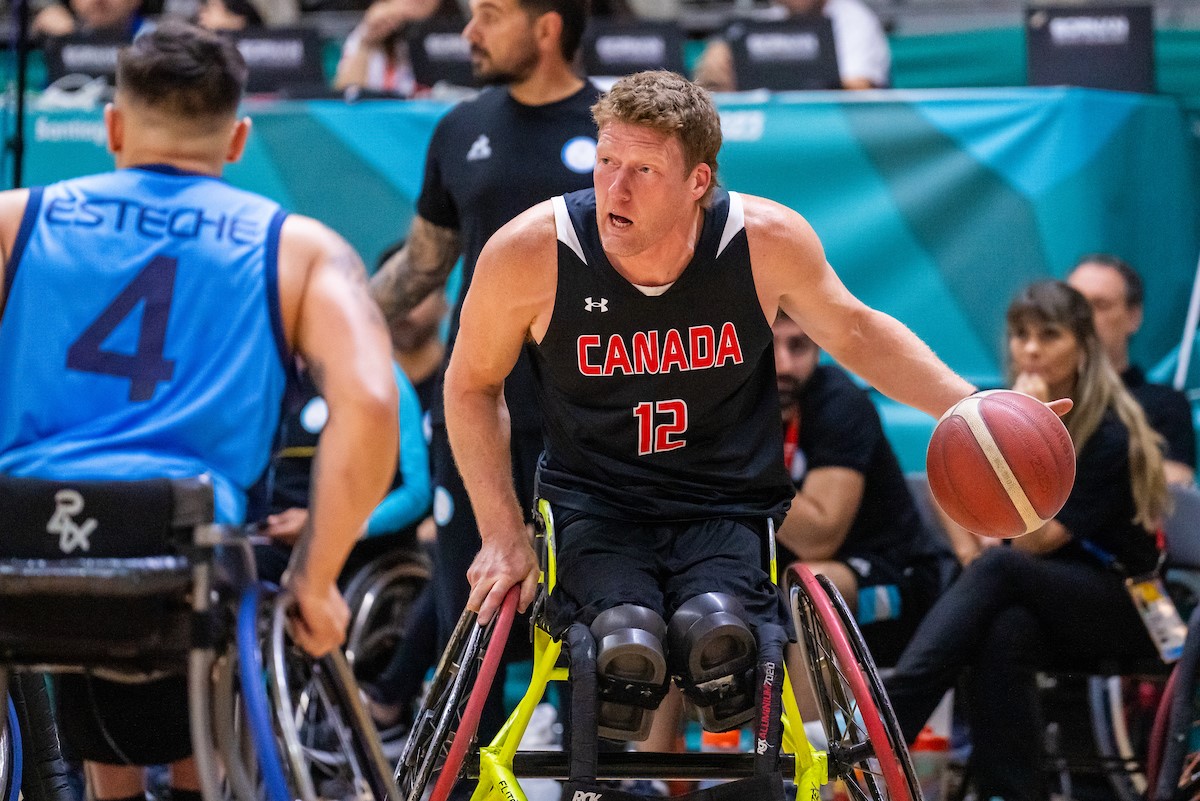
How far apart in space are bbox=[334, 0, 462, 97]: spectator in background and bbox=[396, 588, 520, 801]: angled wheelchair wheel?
4.48 m

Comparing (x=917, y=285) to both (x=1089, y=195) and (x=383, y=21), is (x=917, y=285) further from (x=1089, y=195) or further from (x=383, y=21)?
(x=383, y=21)

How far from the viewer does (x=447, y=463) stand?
3967 mm

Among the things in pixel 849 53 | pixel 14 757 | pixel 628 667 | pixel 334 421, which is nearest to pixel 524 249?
pixel 334 421

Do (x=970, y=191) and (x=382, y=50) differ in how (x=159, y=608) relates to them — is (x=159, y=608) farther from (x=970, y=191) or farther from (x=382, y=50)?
(x=382, y=50)

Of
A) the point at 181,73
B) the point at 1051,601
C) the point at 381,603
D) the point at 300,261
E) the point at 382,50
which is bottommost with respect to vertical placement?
the point at 381,603

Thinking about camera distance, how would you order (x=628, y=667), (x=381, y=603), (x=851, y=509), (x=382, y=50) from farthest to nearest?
(x=382, y=50) < (x=381, y=603) < (x=851, y=509) < (x=628, y=667)

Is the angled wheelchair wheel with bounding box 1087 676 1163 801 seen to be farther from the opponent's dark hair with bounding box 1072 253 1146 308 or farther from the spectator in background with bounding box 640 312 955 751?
the opponent's dark hair with bounding box 1072 253 1146 308

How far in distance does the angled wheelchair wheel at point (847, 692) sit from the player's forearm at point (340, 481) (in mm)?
874

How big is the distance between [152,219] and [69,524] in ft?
1.88

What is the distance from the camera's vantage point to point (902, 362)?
10.5ft

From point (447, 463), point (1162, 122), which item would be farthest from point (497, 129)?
point (1162, 122)

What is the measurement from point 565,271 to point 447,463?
1.03m

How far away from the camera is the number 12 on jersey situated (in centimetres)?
315

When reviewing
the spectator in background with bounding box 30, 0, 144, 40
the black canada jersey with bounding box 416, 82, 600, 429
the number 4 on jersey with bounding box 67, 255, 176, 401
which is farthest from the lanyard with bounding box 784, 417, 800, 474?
the spectator in background with bounding box 30, 0, 144, 40
